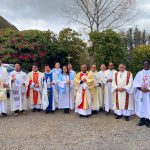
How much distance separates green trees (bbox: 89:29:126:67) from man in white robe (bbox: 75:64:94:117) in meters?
6.09

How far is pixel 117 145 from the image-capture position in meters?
7.61

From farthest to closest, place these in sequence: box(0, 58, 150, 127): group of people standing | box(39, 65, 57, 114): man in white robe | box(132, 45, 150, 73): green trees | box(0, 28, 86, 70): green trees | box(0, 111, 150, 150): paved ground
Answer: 1. box(0, 28, 86, 70): green trees
2. box(132, 45, 150, 73): green trees
3. box(39, 65, 57, 114): man in white robe
4. box(0, 58, 150, 127): group of people standing
5. box(0, 111, 150, 150): paved ground

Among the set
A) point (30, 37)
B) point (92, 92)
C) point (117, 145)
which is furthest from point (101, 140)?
point (30, 37)

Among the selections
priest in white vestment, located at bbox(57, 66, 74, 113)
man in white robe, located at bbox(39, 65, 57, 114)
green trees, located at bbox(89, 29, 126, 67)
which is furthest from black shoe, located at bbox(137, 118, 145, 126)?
green trees, located at bbox(89, 29, 126, 67)

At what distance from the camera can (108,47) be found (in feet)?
55.4

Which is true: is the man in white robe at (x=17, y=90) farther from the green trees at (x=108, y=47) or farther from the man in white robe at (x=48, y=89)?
the green trees at (x=108, y=47)

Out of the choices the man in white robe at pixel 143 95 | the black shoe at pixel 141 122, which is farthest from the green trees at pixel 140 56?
Result: the black shoe at pixel 141 122

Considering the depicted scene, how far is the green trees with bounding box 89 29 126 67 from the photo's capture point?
1691 centimetres

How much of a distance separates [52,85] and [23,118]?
166 cm

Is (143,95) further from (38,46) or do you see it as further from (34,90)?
(38,46)

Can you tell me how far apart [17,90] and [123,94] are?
363cm

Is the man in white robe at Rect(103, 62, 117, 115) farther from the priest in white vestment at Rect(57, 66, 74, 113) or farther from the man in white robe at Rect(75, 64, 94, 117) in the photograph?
the priest in white vestment at Rect(57, 66, 74, 113)

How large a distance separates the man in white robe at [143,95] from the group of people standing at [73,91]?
20cm

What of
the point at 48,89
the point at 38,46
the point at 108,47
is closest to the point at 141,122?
the point at 48,89
